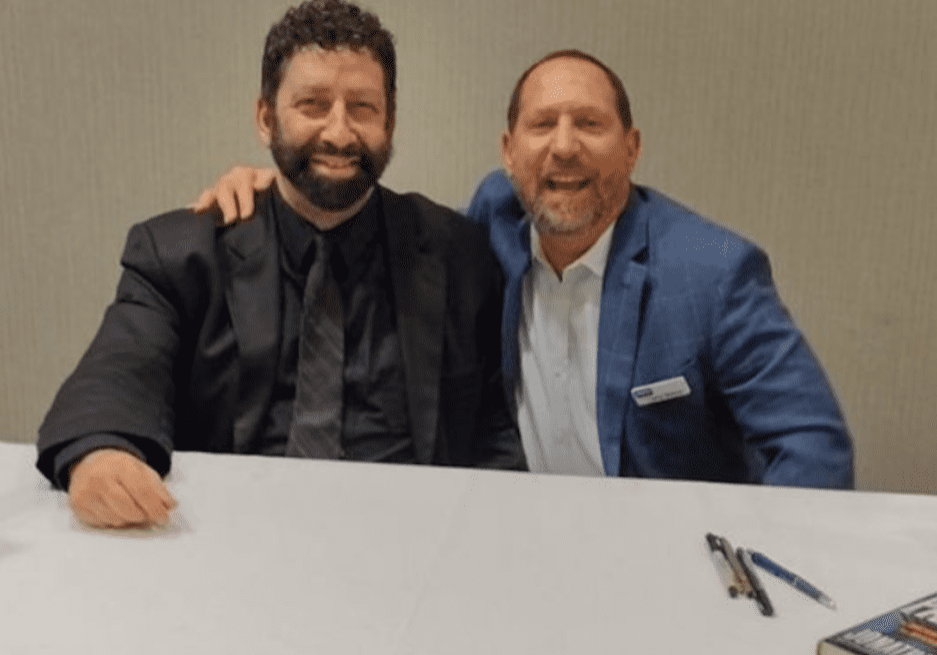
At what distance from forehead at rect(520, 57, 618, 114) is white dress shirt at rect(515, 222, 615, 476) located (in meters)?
0.20

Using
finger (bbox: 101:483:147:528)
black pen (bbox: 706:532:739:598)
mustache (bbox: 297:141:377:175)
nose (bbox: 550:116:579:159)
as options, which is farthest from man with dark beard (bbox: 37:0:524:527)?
black pen (bbox: 706:532:739:598)

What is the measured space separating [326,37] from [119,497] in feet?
2.73

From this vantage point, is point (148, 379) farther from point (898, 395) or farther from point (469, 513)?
point (898, 395)

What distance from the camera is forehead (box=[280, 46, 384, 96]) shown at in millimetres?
1484

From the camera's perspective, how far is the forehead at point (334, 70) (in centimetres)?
148

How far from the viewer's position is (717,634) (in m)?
0.78

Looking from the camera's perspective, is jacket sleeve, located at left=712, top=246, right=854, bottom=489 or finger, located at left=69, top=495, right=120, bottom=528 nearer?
finger, located at left=69, top=495, right=120, bottom=528

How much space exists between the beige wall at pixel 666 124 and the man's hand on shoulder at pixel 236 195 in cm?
35

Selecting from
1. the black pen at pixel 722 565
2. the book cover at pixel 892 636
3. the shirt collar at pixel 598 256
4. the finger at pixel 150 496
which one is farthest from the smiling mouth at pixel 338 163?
the book cover at pixel 892 636

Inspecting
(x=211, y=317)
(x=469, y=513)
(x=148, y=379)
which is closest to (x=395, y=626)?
(x=469, y=513)

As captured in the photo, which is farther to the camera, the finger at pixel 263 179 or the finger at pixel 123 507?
the finger at pixel 263 179

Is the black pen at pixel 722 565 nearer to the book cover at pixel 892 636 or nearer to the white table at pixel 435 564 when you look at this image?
the white table at pixel 435 564

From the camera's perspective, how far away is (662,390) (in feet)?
4.84

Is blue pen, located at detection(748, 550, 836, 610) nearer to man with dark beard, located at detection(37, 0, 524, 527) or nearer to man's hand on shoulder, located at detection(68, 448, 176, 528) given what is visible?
man's hand on shoulder, located at detection(68, 448, 176, 528)
